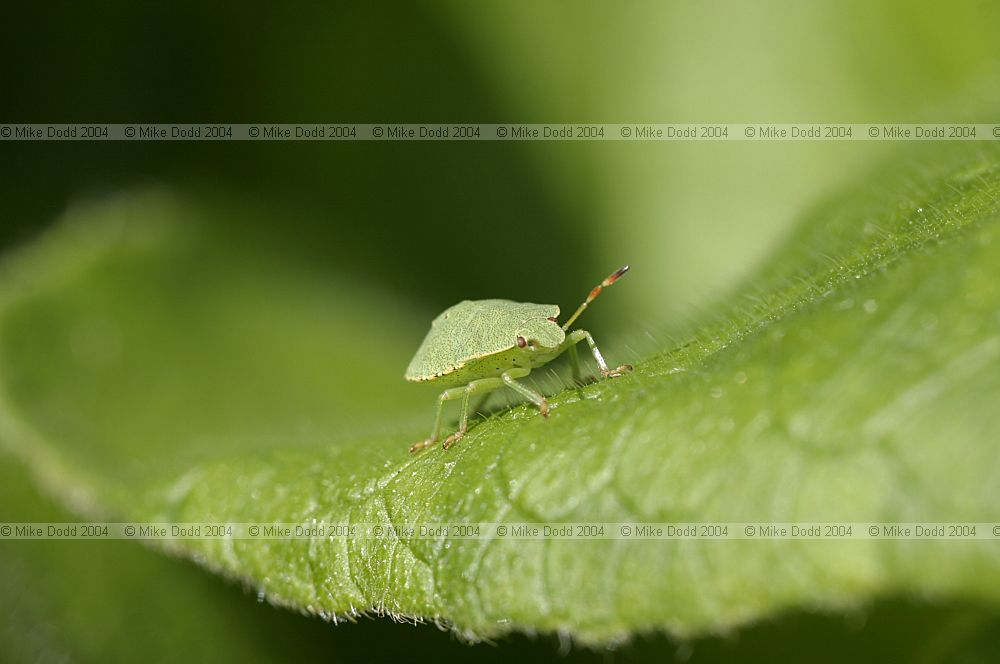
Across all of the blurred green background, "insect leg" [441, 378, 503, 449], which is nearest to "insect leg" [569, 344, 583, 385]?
"insect leg" [441, 378, 503, 449]

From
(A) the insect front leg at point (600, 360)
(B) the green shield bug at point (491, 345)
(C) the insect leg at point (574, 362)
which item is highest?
(B) the green shield bug at point (491, 345)

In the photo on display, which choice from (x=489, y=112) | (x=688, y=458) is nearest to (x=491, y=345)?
(x=688, y=458)

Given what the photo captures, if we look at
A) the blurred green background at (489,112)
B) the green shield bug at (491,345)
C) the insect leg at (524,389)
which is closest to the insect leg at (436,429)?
Answer: the green shield bug at (491,345)

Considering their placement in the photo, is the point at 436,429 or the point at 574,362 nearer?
the point at 436,429

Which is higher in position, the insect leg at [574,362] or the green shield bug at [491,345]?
the green shield bug at [491,345]

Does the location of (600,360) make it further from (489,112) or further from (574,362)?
(489,112)

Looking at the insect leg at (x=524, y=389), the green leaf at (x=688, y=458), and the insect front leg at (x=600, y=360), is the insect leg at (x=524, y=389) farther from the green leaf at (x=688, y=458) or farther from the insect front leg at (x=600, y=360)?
the insect front leg at (x=600, y=360)
